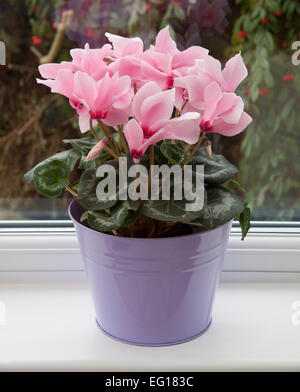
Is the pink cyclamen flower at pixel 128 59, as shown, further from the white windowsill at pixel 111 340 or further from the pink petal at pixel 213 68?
the white windowsill at pixel 111 340

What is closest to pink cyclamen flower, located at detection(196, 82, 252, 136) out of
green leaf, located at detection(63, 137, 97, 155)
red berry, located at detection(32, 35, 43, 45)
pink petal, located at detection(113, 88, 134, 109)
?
pink petal, located at detection(113, 88, 134, 109)

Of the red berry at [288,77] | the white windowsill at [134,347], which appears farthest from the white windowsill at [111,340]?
the red berry at [288,77]

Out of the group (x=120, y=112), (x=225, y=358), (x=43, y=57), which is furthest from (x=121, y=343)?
(x=43, y=57)

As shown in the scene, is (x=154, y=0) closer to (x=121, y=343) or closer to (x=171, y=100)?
(x=171, y=100)

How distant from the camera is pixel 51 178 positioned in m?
0.78

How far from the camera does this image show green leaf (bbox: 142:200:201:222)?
72 centimetres

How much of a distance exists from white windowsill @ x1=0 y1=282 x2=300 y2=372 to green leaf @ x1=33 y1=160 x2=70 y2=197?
28cm

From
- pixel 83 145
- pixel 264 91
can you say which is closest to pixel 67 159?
pixel 83 145

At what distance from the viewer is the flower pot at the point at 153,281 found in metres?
0.79

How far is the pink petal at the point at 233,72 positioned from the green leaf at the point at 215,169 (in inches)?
5.0

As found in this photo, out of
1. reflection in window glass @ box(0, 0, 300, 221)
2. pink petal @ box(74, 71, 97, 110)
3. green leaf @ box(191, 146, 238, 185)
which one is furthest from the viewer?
reflection in window glass @ box(0, 0, 300, 221)

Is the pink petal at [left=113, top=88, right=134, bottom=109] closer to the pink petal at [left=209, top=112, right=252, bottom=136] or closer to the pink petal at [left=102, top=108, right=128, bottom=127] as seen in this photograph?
the pink petal at [left=102, top=108, right=128, bottom=127]

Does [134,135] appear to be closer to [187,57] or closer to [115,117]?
[115,117]

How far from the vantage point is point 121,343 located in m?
0.90
